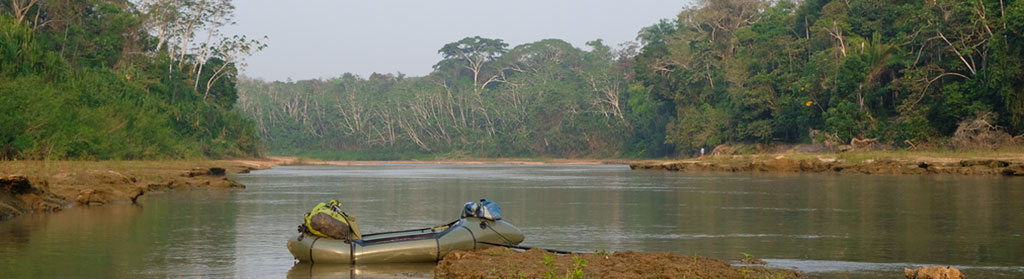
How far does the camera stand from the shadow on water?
11.3 meters

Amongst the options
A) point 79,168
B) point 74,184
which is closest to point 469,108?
point 79,168

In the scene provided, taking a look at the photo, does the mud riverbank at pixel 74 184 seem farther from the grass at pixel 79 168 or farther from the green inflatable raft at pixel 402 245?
the green inflatable raft at pixel 402 245

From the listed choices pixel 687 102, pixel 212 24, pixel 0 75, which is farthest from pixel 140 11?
pixel 687 102

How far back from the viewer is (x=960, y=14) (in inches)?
1660

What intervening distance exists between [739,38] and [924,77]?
23664 mm

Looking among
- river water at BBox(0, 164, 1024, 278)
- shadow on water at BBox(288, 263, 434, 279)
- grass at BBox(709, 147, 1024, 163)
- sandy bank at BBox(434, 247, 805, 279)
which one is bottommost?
shadow on water at BBox(288, 263, 434, 279)

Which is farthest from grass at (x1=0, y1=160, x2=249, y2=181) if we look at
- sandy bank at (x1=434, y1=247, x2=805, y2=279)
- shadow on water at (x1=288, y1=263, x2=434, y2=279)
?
sandy bank at (x1=434, y1=247, x2=805, y2=279)

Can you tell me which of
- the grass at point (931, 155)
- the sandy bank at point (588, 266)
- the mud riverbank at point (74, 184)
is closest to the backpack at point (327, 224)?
the sandy bank at point (588, 266)

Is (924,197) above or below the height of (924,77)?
below

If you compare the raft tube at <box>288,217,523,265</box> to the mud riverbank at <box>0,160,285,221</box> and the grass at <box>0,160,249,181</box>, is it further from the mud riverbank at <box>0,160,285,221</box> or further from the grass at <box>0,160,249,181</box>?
the grass at <box>0,160,249,181</box>

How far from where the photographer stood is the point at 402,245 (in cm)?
1197

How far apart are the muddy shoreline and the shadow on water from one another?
29.4 meters

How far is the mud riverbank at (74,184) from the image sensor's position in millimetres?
17859

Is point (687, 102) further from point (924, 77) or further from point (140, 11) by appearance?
point (140, 11)
